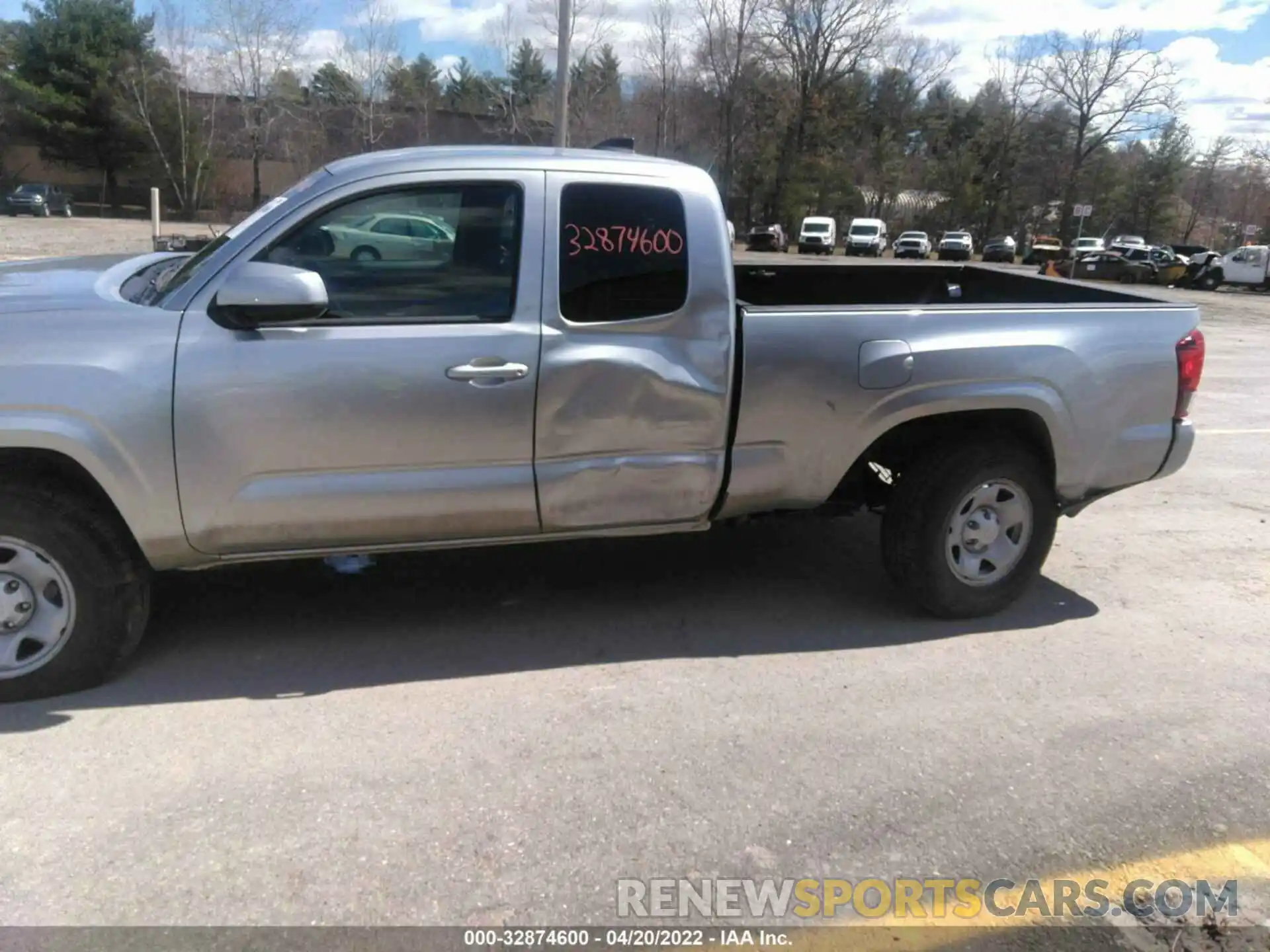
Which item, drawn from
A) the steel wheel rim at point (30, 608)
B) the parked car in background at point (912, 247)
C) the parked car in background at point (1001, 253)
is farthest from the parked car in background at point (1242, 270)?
the steel wheel rim at point (30, 608)

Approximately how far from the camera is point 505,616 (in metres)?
4.42

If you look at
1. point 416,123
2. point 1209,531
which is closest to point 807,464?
point 1209,531

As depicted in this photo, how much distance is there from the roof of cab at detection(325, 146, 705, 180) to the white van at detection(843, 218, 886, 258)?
52.2 metres

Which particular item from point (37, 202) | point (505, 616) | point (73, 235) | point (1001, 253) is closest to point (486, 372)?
point (505, 616)

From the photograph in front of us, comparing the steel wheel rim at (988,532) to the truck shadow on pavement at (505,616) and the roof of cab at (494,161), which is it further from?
the roof of cab at (494,161)

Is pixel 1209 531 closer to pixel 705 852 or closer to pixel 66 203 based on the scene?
pixel 705 852

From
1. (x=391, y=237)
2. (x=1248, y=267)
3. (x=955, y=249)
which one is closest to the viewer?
(x=391, y=237)

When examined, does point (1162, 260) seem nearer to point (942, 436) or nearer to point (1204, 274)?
point (1204, 274)

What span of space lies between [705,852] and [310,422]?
2.01 m

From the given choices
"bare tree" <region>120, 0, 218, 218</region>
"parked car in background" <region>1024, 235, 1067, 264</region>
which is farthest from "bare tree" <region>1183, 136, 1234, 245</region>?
"bare tree" <region>120, 0, 218, 218</region>

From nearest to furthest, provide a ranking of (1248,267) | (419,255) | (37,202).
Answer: (419,255), (1248,267), (37,202)

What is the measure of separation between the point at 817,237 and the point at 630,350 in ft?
168

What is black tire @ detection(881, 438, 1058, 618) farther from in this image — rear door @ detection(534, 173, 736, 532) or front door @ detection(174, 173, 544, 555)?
front door @ detection(174, 173, 544, 555)

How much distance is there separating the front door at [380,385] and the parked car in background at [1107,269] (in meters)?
39.1
